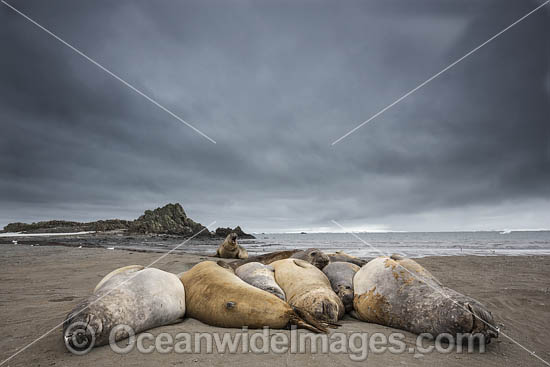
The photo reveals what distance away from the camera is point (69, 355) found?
114 inches

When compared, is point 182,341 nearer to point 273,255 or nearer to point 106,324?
point 106,324

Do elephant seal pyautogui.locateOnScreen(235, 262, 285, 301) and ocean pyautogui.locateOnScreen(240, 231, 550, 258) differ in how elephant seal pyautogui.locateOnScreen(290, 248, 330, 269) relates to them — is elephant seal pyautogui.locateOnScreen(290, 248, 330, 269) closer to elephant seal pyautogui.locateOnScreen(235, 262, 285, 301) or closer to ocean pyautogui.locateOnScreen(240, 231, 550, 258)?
elephant seal pyautogui.locateOnScreen(235, 262, 285, 301)

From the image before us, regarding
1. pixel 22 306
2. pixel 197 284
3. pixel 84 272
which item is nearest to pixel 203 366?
pixel 197 284

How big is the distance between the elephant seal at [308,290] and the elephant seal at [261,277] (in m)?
0.16

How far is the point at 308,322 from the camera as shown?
368 cm

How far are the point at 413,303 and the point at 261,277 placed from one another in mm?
2256

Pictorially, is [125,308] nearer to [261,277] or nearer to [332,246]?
[261,277]

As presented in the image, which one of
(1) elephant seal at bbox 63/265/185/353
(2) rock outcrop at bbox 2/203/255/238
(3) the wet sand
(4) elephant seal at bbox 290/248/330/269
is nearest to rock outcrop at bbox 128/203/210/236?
(2) rock outcrop at bbox 2/203/255/238

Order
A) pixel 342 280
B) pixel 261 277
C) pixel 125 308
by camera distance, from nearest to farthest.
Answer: pixel 125 308
pixel 261 277
pixel 342 280

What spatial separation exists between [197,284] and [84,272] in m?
6.34

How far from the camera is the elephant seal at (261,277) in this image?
4.36 meters

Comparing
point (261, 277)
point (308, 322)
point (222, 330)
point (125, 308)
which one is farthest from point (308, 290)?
point (125, 308)

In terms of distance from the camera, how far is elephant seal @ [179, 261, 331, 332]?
3.55 m

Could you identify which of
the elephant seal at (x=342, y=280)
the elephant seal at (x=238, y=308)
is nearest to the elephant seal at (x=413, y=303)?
the elephant seal at (x=342, y=280)
